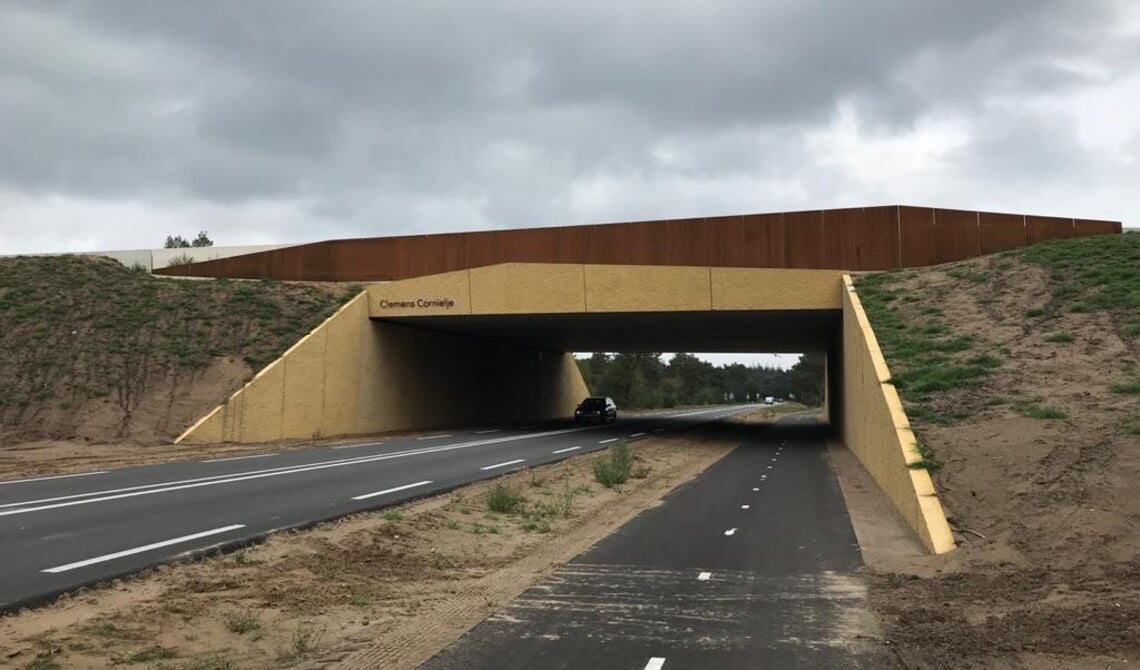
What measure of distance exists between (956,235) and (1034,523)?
20.7 meters

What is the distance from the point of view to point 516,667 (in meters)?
5.12

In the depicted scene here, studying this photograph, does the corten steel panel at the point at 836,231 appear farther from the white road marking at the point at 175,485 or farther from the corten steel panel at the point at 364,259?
the corten steel panel at the point at 364,259

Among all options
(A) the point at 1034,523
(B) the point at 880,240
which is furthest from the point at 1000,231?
(A) the point at 1034,523

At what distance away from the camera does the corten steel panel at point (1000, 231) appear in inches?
1049

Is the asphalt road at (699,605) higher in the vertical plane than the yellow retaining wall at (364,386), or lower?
lower

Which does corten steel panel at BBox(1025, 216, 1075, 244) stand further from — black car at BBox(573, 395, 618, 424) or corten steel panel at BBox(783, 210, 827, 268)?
black car at BBox(573, 395, 618, 424)

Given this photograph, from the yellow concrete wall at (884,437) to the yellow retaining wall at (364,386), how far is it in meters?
17.7

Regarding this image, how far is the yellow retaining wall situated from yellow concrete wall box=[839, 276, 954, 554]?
17.7 meters

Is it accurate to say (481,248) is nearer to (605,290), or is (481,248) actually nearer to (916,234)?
(605,290)

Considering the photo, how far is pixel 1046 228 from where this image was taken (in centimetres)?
2702

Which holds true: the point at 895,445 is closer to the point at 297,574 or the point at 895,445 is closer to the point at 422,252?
the point at 297,574

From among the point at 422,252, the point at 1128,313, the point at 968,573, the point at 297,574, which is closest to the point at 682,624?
the point at 968,573

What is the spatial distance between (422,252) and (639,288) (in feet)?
32.4

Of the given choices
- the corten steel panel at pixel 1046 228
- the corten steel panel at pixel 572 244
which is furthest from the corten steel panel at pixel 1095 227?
the corten steel panel at pixel 572 244
